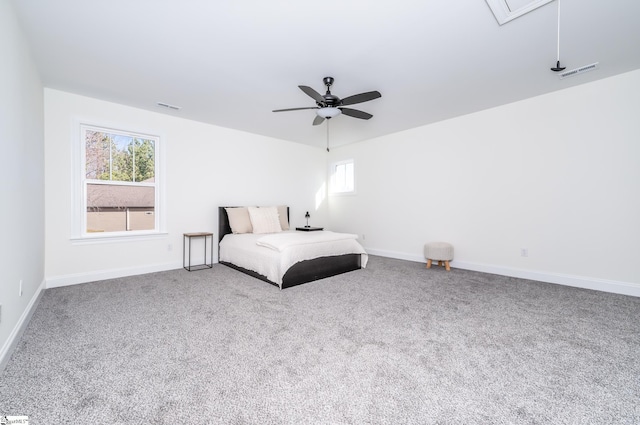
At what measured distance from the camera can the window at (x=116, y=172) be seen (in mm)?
3891

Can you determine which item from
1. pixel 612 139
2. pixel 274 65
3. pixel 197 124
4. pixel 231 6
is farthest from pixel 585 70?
pixel 197 124

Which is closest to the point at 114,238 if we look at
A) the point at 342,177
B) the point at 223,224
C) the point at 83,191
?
the point at 83,191

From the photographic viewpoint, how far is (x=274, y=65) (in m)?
3.02

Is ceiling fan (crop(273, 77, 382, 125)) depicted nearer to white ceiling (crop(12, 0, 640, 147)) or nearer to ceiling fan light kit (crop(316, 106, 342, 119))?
ceiling fan light kit (crop(316, 106, 342, 119))

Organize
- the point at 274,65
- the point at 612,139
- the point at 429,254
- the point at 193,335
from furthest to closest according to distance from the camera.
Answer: the point at 429,254, the point at 612,139, the point at 274,65, the point at 193,335

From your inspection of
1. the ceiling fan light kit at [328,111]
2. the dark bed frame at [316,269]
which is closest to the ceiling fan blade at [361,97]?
the ceiling fan light kit at [328,111]

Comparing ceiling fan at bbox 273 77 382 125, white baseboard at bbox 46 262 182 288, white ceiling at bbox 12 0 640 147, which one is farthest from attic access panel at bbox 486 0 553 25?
white baseboard at bbox 46 262 182 288

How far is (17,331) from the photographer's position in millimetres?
2164

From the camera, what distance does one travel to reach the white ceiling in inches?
87.3

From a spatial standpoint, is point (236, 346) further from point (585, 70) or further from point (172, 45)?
point (585, 70)

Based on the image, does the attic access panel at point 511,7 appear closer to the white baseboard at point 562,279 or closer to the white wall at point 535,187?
the white wall at point 535,187

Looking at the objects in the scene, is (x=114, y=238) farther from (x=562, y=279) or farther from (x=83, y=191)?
(x=562, y=279)

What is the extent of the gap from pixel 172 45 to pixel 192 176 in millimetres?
2533
